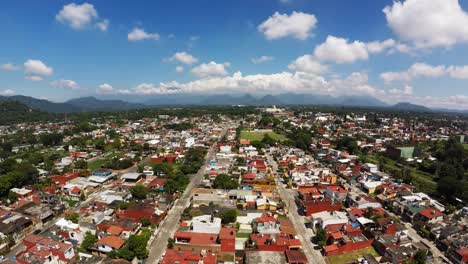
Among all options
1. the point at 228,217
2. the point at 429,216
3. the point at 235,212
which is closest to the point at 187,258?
the point at 228,217

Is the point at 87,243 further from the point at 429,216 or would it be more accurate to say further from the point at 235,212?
the point at 429,216

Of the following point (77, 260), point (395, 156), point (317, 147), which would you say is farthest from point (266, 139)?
point (77, 260)

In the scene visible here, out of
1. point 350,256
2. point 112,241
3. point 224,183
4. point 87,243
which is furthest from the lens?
point 224,183

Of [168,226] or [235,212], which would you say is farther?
[235,212]

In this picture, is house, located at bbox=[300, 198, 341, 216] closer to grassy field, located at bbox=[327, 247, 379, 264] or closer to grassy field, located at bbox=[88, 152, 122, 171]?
grassy field, located at bbox=[327, 247, 379, 264]

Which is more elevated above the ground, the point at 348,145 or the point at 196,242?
the point at 348,145

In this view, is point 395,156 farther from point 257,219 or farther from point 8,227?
point 8,227
